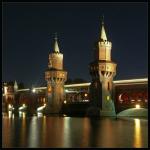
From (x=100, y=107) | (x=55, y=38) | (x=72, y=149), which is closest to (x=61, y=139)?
(x=72, y=149)

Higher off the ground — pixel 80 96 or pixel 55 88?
pixel 55 88

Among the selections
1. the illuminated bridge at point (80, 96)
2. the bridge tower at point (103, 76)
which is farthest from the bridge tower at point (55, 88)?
the bridge tower at point (103, 76)

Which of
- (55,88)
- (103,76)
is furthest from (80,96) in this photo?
(103,76)

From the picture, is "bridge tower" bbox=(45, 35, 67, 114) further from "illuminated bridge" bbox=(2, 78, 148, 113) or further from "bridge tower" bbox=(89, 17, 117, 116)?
"bridge tower" bbox=(89, 17, 117, 116)

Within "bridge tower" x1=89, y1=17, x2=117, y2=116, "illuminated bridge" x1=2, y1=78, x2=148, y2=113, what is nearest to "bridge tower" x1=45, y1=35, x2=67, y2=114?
"illuminated bridge" x1=2, y1=78, x2=148, y2=113

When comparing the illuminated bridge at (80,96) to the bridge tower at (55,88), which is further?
the bridge tower at (55,88)

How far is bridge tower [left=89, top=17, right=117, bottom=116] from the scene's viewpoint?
202 feet

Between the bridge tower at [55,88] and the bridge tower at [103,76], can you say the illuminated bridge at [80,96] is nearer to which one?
the bridge tower at [55,88]

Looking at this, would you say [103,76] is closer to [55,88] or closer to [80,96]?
[55,88]

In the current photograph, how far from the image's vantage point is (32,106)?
10006 centimetres

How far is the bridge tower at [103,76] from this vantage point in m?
61.6

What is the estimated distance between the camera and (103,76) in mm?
62062

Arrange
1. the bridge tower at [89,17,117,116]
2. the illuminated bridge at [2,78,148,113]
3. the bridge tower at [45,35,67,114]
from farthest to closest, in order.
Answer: the bridge tower at [45,35,67,114], the illuminated bridge at [2,78,148,113], the bridge tower at [89,17,117,116]

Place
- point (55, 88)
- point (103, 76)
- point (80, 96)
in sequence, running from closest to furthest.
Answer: point (103, 76), point (55, 88), point (80, 96)
